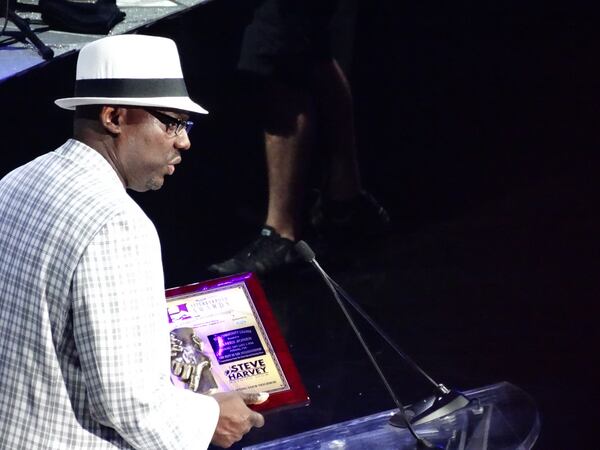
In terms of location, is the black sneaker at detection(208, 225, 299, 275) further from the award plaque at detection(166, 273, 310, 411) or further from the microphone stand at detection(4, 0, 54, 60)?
the award plaque at detection(166, 273, 310, 411)

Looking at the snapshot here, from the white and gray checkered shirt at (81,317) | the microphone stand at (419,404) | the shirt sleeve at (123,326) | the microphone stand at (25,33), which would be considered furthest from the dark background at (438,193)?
the shirt sleeve at (123,326)

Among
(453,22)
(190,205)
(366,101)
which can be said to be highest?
(453,22)

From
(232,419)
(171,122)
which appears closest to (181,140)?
(171,122)

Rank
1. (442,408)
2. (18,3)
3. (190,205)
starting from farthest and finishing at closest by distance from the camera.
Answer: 1. (190,205)
2. (18,3)
3. (442,408)

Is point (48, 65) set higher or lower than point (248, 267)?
higher

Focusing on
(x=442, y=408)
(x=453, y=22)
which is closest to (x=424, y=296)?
(x=453, y=22)

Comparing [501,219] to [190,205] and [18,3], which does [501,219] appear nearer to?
[190,205]

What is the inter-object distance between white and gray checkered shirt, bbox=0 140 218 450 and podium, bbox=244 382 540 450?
2.39ft

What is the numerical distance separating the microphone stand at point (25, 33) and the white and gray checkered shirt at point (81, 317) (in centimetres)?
121

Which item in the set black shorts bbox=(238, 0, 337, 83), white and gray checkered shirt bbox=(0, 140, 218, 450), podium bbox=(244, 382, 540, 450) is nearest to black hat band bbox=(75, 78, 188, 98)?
white and gray checkered shirt bbox=(0, 140, 218, 450)

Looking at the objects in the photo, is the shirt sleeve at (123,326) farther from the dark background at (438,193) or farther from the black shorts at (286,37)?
the black shorts at (286,37)

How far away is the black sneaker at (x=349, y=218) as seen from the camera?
408 cm

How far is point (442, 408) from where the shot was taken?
281 centimetres

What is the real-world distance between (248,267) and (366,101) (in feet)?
2.39
